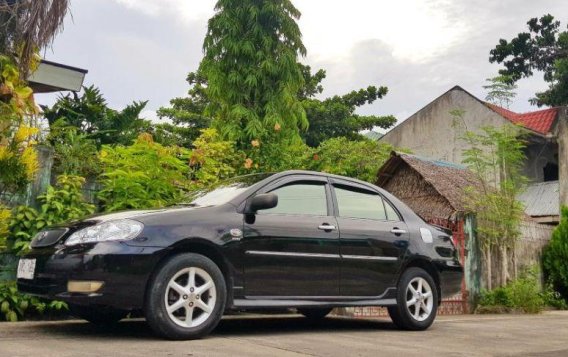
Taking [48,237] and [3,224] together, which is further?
[3,224]

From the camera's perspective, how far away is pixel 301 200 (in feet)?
20.9

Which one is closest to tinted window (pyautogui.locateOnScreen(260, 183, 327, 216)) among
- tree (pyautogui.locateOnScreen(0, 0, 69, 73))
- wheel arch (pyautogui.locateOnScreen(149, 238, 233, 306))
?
wheel arch (pyautogui.locateOnScreen(149, 238, 233, 306))

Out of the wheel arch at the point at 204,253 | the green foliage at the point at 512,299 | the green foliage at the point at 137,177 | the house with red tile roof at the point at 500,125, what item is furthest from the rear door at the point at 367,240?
the house with red tile roof at the point at 500,125

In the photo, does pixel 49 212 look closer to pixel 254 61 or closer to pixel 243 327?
pixel 243 327

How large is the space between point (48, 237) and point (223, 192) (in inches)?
63.6

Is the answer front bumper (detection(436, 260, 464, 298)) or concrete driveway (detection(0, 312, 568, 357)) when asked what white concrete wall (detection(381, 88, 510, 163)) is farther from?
concrete driveway (detection(0, 312, 568, 357))

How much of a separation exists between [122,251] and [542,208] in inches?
760

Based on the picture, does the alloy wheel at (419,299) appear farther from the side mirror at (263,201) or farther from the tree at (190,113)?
the tree at (190,113)

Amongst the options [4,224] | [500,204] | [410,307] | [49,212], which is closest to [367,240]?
[410,307]

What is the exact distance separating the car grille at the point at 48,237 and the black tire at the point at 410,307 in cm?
339

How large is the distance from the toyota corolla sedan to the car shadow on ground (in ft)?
0.65

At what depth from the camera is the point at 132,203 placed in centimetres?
737

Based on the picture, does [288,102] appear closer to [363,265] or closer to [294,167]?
[294,167]

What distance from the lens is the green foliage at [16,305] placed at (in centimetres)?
640
